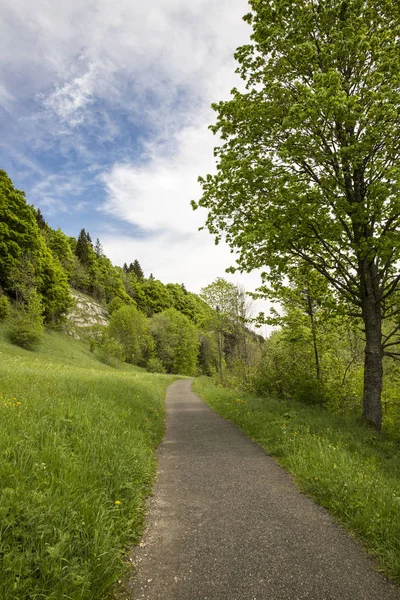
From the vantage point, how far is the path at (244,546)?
295cm

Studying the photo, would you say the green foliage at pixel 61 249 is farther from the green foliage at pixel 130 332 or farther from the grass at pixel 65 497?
the grass at pixel 65 497

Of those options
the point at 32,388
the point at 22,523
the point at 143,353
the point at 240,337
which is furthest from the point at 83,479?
the point at 143,353

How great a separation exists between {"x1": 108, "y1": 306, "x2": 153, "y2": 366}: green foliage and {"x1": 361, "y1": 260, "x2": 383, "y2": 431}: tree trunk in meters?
45.2

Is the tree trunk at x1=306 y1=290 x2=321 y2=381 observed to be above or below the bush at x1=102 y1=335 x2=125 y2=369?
above

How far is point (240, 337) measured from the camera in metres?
29.8

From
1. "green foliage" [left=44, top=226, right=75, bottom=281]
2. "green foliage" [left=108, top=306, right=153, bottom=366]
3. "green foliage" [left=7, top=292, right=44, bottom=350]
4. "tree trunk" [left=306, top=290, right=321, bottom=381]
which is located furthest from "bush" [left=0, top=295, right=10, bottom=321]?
"green foliage" [left=44, top=226, right=75, bottom=281]

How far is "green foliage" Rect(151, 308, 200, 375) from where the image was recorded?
6344cm

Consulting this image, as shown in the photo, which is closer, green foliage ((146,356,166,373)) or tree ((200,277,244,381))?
tree ((200,277,244,381))

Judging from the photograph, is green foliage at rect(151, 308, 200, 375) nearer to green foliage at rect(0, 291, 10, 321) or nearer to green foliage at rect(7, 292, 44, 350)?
green foliage at rect(7, 292, 44, 350)

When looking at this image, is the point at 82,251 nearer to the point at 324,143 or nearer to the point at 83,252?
the point at 83,252

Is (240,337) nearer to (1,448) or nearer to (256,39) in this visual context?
(256,39)

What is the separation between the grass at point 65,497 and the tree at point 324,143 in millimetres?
6456

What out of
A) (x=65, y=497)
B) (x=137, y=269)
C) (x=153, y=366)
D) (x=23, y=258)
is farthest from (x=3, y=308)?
(x=137, y=269)

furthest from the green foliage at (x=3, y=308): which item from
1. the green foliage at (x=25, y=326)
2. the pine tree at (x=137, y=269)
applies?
the pine tree at (x=137, y=269)
